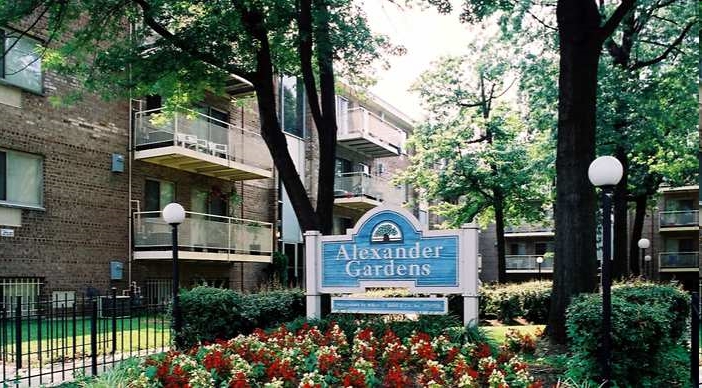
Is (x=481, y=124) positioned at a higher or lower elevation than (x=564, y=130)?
higher

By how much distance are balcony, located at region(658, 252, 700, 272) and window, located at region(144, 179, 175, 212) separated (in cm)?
3506

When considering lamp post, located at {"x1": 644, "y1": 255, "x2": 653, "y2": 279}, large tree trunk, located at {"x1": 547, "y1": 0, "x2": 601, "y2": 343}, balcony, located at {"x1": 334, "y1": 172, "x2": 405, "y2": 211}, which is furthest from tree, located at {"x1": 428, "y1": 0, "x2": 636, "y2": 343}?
lamp post, located at {"x1": 644, "y1": 255, "x2": 653, "y2": 279}

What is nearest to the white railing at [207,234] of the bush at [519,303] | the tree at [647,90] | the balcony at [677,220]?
the bush at [519,303]

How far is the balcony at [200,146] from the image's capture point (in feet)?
62.5

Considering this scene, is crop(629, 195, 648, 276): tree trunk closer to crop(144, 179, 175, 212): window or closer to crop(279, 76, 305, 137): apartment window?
crop(279, 76, 305, 137): apartment window

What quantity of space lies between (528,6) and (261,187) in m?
11.5

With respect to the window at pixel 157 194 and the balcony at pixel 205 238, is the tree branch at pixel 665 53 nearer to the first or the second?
the balcony at pixel 205 238

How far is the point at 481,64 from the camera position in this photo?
2730 centimetres

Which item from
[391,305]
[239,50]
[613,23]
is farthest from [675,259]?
[391,305]

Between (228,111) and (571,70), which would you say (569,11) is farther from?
(228,111)

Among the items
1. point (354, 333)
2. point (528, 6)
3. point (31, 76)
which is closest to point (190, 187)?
point (31, 76)

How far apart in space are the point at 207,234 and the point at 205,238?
15 cm

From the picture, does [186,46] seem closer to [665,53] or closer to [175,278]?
[175,278]

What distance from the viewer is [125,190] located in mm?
18984
